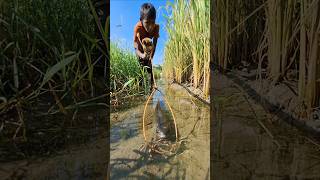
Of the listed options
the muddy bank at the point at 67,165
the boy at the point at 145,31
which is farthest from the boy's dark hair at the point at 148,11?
the muddy bank at the point at 67,165

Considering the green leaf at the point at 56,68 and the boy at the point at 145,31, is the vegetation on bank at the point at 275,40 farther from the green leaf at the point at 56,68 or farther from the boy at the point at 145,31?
the green leaf at the point at 56,68

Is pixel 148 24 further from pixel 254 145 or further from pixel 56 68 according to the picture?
pixel 254 145

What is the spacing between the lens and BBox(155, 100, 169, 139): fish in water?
0.99 m

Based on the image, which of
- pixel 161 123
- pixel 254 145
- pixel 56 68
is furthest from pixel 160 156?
pixel 56 68

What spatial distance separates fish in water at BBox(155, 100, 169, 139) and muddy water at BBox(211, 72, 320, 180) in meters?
0.13

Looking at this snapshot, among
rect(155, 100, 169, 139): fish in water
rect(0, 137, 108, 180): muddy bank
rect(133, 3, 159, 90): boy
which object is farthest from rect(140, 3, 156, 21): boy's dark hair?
rect(0, 137, 108, 180): muddy bank

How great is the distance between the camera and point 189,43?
45.7 inches

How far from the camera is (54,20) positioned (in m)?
0.86

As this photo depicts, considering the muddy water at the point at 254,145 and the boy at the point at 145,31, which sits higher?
the boy at the point at 145,31

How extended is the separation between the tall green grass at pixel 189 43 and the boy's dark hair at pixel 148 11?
115 millimetres

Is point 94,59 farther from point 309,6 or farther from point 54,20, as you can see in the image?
point 309,6

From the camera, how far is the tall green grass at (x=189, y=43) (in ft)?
3.59

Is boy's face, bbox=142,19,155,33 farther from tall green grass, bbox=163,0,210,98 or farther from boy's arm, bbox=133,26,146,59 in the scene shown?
tall green grass, bbox=163,0,210,98

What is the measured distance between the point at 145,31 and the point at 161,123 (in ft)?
0.83
